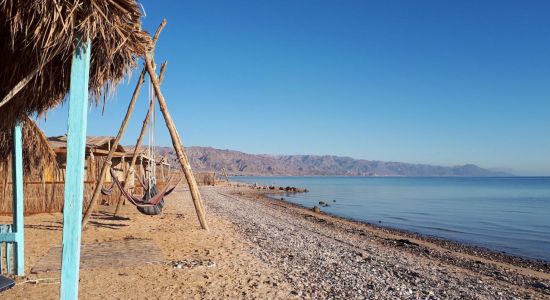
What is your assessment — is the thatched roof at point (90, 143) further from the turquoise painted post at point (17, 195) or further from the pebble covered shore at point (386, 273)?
the turquoise painted post at point (17, 195)

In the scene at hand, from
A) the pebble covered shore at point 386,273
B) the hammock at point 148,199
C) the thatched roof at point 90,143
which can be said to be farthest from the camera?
the thatched roof at point 90,143

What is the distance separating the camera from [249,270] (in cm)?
608

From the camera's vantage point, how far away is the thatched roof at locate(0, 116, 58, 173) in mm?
7477

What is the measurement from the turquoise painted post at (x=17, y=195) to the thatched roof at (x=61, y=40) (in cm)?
75

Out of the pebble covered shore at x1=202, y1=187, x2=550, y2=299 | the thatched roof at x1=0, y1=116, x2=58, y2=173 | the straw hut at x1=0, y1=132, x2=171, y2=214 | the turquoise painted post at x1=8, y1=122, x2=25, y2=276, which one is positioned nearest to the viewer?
the turquoise painted post at x1=8, y1=122, x2=25, y2=276

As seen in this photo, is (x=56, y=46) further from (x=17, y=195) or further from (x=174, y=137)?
(x=174, y=137)

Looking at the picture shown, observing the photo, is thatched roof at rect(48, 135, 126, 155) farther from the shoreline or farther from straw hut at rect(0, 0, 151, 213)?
the shoreline

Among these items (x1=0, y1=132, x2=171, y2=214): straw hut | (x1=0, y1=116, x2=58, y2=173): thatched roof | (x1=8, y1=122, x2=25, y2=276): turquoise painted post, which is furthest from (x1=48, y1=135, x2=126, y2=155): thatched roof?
(x1=8, y1=122, x2=25, y2=276): turquoise painted post

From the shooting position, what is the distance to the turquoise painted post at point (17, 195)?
16.5 feet

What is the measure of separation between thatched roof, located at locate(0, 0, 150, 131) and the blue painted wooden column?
751 mm

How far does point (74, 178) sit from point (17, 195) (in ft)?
9.23

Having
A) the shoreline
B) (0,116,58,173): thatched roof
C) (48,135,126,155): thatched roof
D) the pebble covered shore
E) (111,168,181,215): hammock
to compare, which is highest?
(48,135,126,155): thatched roof

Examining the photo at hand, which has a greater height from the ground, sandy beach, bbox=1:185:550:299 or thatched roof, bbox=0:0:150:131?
thatched roof, bbox=0:0:150:131

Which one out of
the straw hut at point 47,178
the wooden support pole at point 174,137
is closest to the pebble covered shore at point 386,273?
the wooden support pole at point 174,137
